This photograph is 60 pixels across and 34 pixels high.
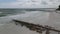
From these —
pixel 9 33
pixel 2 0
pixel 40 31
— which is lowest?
pixel 9 33

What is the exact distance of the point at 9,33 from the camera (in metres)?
5.21

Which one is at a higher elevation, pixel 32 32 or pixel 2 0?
pixel 2 0

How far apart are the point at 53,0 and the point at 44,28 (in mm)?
4480

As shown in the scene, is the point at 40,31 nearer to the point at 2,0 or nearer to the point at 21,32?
the point at 21,32

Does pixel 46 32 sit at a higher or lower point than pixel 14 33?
higher

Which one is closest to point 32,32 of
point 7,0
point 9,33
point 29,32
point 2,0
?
point 29,32

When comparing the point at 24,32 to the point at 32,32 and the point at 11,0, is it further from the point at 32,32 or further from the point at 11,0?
the point at 11,0

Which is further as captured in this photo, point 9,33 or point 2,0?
point 2,0

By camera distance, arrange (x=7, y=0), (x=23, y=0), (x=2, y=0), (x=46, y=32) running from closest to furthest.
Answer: (x=46, y=32)
(x=2, y=0)
(x=7, y=0)
(x=23, y=0)

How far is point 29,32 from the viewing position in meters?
5.12

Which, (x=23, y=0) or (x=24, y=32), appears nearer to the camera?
(x=24, y=32)

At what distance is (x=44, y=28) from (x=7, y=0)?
4727 millimetres

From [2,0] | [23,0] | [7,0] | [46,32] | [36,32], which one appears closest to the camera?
[46,32]

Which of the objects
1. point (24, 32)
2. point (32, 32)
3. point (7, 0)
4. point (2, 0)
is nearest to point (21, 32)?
point (24, 32)
